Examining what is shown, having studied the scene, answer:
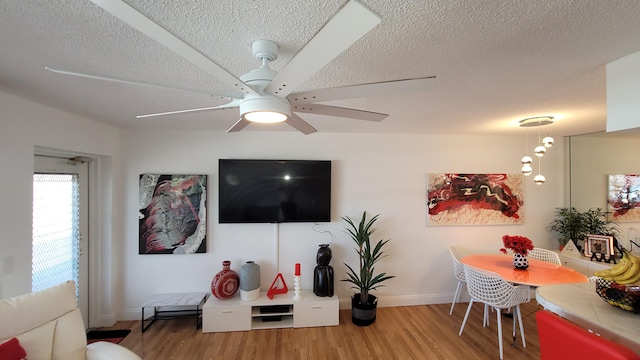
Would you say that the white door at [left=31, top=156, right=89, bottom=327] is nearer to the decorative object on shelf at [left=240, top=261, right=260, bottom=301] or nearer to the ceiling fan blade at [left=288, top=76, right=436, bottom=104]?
the decorative object on shelf at [left=240, top=261, right=260, bottom=301]

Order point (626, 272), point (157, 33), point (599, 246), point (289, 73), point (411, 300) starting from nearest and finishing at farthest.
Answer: point (157, 33) → point (289, 73) → point (626, 272) → point (599, 246) → point (411, 300)

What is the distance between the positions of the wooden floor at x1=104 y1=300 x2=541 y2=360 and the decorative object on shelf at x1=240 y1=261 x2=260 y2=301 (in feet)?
1.29

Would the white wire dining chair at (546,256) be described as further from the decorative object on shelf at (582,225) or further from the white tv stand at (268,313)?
the white tv stand at (268,313)

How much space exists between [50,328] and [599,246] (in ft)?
18.2

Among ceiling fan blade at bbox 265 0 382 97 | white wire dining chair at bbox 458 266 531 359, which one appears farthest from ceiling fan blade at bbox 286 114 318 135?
white wire dining chair at bbox 458 266 531 359

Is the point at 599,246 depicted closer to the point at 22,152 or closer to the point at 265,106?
the point at 265,106

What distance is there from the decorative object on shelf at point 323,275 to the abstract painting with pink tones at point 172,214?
1.46 meters

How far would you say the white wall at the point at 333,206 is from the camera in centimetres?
322

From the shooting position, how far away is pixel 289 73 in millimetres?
972

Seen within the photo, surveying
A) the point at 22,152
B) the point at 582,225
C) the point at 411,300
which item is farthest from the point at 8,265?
the point at 582,225

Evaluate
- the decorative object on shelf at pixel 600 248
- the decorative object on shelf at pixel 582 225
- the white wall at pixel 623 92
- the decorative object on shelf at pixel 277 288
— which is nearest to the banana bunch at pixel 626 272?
the white wall at pixel 623 92

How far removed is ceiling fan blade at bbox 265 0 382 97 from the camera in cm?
66

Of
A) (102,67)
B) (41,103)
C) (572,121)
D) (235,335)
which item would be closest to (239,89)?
(102,67)

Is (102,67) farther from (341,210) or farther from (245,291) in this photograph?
(341,210)
